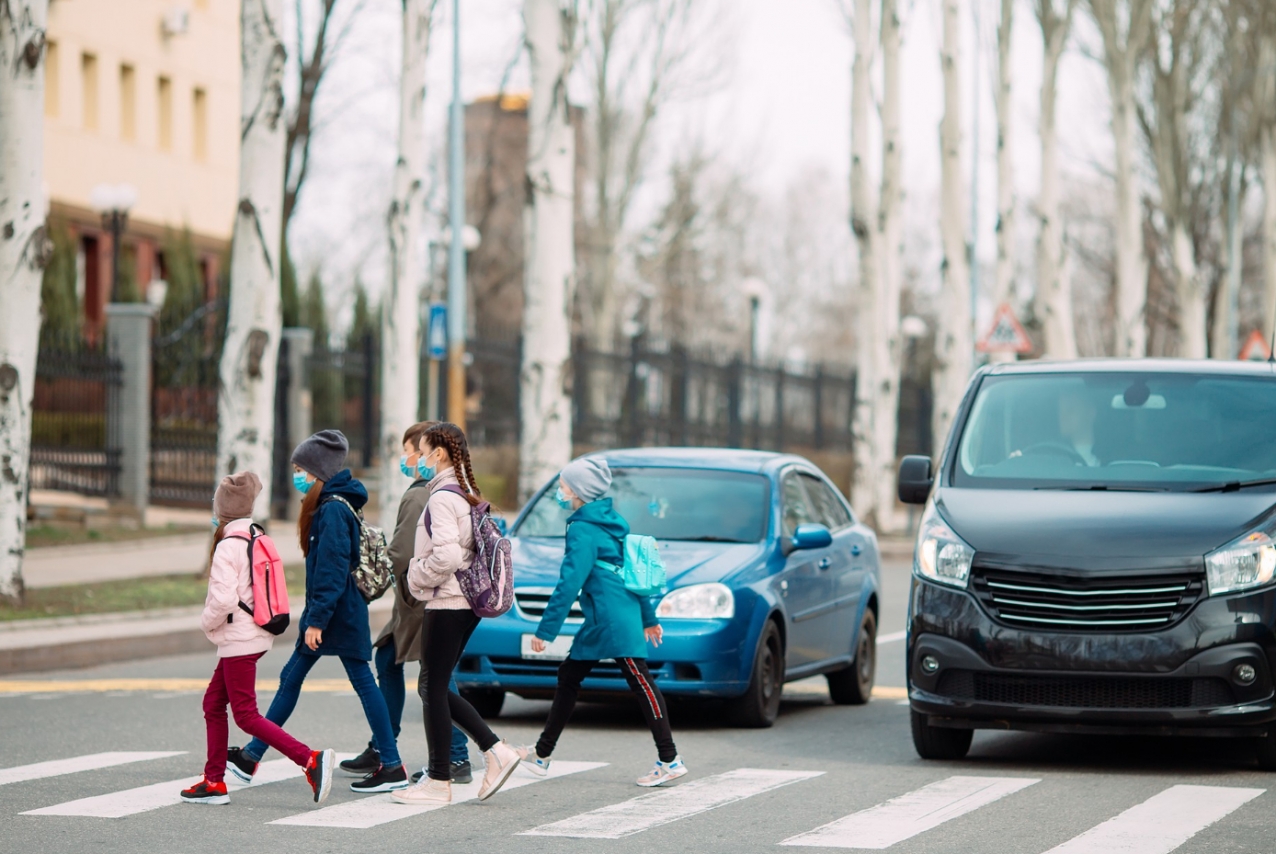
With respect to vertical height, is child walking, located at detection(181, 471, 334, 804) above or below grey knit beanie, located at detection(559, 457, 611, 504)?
below

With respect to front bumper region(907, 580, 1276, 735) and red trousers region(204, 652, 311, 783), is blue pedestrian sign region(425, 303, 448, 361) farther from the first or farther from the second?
red trousers region(204, 652, 311, 783)

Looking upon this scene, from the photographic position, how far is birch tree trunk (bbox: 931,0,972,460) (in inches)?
1233

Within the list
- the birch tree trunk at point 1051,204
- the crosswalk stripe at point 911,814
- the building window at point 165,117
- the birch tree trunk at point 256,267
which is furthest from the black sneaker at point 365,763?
the building window at point 165,117

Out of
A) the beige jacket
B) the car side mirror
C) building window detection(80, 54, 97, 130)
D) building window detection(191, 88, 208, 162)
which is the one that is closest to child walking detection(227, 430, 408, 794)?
the beige jacket

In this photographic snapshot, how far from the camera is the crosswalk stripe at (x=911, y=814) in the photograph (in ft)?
24.9

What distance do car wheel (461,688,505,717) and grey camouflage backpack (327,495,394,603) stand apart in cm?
242

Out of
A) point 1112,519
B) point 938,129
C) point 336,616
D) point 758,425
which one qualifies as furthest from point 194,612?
point 758,425

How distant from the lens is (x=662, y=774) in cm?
897

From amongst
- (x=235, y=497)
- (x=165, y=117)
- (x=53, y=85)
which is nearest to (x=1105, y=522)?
(x=235, y=497)

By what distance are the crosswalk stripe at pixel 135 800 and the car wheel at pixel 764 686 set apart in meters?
2.71

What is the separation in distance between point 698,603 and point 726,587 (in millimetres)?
176

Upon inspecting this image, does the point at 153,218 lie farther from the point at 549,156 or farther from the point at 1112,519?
the point at 1112,519

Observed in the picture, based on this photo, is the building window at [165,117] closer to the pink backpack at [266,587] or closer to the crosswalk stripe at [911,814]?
the pink backpack at [266,587]

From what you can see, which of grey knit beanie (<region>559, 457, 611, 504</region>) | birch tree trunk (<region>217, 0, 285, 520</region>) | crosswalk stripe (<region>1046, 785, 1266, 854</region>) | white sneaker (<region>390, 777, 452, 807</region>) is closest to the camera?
crosswalk stripe (<region>1046, 785, 1266, 854</region>)
